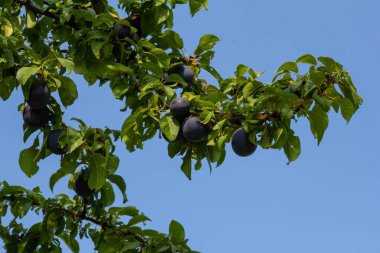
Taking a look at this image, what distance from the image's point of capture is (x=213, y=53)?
3762mm

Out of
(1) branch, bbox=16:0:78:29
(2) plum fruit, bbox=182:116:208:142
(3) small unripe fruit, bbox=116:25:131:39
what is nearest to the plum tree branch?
(2) plum fruit, bbox=182:116:208:142

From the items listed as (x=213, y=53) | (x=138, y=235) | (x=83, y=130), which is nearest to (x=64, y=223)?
(x=138, y=235)

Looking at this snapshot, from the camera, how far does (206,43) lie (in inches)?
147

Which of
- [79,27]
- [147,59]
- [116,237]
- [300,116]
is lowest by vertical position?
[116,237]

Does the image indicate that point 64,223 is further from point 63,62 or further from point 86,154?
point 63,62

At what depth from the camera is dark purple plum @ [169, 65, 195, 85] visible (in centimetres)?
360

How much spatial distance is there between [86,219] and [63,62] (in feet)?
3.18

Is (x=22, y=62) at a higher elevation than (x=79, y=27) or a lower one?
lower

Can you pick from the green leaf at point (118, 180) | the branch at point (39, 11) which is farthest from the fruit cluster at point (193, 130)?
the branch at point (39, 11)

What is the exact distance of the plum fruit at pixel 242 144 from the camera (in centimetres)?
302

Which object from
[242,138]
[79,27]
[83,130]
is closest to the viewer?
[242,138]

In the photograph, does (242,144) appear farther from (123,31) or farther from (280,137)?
(123,31)

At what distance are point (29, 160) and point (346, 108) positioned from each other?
68.1 inches

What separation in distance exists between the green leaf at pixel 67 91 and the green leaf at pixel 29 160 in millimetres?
325
